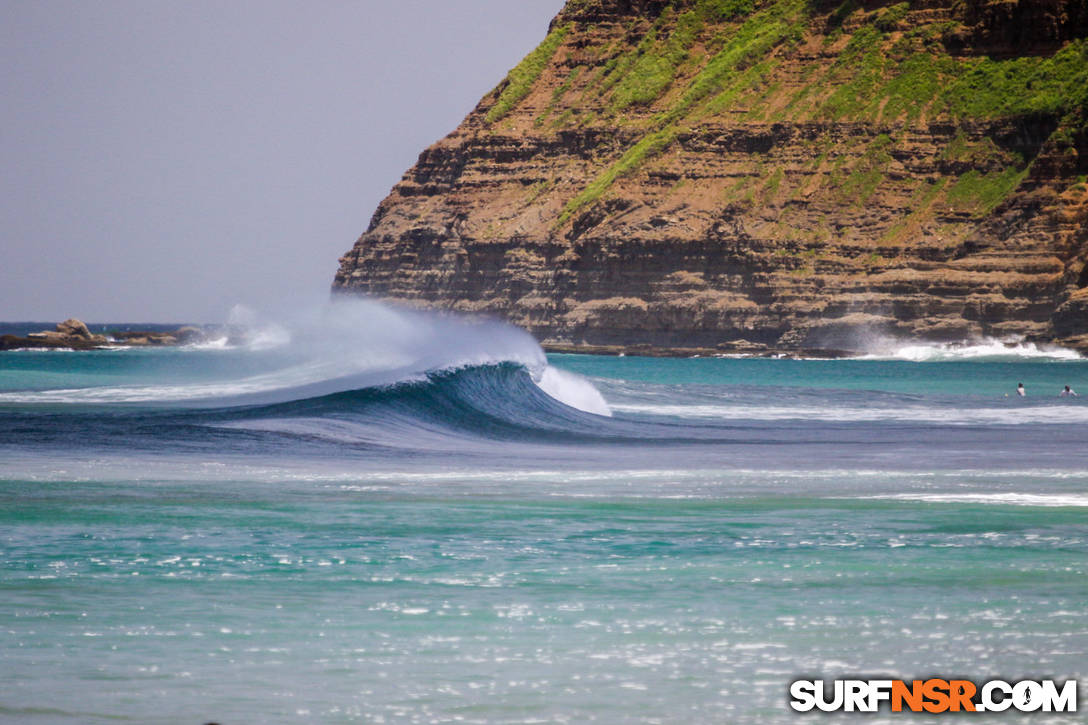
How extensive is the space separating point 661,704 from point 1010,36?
412 ft

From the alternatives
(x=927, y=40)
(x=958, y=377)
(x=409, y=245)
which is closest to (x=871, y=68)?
(x=927, y=40)

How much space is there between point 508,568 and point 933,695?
4212 millimetres

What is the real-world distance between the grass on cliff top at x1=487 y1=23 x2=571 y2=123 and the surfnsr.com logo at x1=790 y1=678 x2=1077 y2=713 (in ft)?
460

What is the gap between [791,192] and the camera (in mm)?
118188

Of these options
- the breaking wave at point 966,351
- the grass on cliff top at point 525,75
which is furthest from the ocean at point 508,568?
the grass on cliff top at point 525,75

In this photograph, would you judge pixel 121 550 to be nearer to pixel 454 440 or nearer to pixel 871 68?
pixel 454 440

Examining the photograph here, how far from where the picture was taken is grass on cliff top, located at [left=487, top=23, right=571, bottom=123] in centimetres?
14700

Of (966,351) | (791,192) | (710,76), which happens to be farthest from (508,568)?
(710,76)

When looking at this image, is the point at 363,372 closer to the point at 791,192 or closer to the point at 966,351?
the point at 966,351

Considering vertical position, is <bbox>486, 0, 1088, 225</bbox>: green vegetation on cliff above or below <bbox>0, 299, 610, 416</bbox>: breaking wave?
above

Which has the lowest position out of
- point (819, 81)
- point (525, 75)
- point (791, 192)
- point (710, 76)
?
point (791, 192)

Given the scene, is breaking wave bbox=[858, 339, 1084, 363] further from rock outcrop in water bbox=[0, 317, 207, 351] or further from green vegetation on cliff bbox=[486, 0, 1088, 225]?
rock outcrop in water bbox=[0, 317, 207, 351]

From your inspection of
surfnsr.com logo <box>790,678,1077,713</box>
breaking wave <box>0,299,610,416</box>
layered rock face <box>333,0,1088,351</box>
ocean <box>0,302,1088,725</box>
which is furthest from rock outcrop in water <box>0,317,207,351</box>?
surfnsr.com logo <box>790,678,1077,713</box>

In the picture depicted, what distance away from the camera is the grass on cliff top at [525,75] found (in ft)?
482
